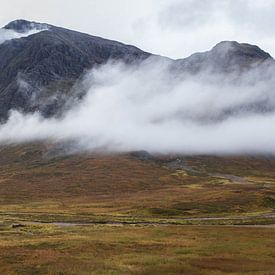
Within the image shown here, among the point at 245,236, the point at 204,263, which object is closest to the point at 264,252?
the point at 204,263

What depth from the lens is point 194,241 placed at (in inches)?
3000

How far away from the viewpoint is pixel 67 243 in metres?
70.8

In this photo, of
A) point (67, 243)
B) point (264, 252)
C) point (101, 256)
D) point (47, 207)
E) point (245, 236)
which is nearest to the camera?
point (101, 256)

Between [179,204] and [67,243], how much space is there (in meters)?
97.1

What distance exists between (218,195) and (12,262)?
132210 millimetres

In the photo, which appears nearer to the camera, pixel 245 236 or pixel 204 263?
pixel 204 263

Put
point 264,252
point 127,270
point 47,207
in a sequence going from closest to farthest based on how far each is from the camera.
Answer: point 127,270, point 264,252, point 47,207

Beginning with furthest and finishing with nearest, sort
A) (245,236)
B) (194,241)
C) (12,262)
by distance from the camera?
(245,236), (194,241), (12,262)

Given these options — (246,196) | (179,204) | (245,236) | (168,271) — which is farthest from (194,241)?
(246,196)

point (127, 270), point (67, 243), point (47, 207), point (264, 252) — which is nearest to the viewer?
point (127, 270)

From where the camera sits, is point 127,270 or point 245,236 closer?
point 127,270

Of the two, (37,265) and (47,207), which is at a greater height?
(37,265)

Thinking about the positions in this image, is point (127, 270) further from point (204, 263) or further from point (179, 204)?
point (179, 204)

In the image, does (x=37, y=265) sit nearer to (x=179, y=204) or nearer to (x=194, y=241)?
(x=194, y=241)
